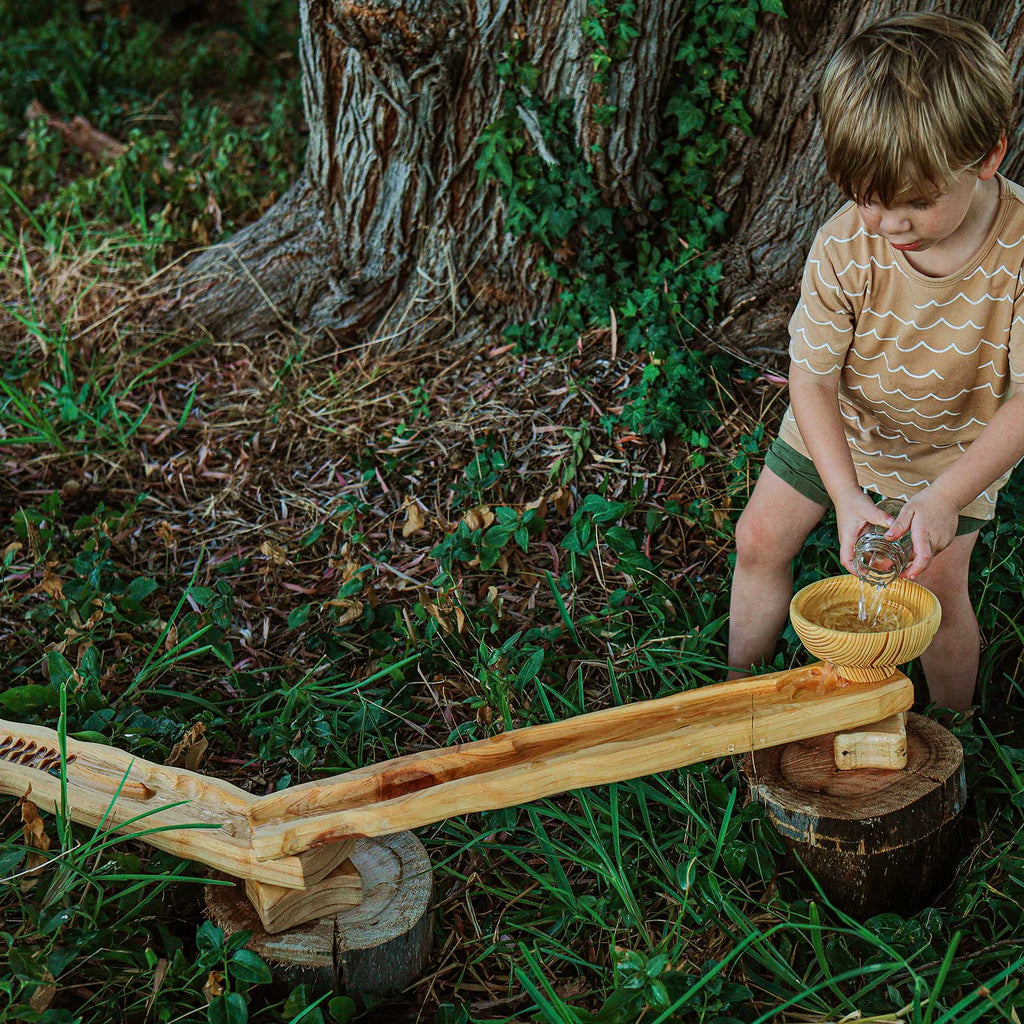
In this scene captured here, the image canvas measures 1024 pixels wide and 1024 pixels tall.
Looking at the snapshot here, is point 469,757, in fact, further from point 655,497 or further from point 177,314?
point 177,314

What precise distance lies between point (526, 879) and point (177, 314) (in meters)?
2.45

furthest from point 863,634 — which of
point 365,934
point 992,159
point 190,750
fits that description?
point 190,750

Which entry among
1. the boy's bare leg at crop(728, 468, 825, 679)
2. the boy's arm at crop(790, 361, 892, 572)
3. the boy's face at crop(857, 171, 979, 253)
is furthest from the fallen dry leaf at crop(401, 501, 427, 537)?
the boy's face at crop(857, 171, 979, 253)

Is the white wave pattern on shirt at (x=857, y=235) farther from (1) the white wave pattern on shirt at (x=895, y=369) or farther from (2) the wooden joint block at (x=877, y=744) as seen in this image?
(2) the wooden joint block at (x=877, y=744)

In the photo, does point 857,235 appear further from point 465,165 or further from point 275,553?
point 275,553

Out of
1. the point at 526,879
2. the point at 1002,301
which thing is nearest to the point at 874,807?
the point at 526,879

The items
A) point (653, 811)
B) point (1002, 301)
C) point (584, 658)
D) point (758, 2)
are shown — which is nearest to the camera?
point (1002, 301)

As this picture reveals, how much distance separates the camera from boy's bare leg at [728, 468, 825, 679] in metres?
2.38

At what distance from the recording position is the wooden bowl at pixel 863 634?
74.8 inches

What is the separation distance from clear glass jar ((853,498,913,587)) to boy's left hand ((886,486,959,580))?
0.02m

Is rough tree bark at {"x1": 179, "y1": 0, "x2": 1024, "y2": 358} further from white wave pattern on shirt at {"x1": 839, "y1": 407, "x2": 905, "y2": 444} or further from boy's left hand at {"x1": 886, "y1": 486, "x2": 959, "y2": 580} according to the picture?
boy's left hand at {"x1": 886, "y1": 486, "x2": 959, "y2": 580}

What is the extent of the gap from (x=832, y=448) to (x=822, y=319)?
0.27 meters

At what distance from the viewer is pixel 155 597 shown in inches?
114

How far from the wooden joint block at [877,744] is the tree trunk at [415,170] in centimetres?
175
